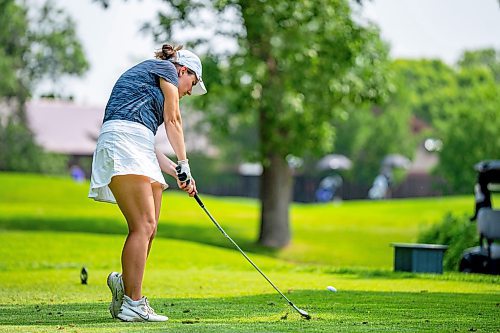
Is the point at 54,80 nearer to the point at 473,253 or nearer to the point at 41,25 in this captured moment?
the point at 41,25

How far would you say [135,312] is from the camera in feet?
29.7

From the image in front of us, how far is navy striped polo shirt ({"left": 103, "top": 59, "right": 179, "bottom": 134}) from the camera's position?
910cm

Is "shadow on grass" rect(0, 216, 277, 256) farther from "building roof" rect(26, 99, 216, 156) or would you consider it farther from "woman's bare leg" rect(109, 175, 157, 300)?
"building roof" rect(26, 99, 216, 156)

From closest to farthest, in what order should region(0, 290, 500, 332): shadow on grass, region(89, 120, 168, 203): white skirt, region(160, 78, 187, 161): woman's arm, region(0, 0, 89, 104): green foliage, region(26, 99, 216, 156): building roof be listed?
region(0, 290, 500, 332): shadow on grass
region(89, 120, 168, 203): white skirt
region(160, 78, 187, 161): woman's arm
region(0, 0, 89, 104): green foliage
region(26, 99, 216, 156): building roof

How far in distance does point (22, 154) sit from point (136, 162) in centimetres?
6122

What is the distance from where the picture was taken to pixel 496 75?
124 meters

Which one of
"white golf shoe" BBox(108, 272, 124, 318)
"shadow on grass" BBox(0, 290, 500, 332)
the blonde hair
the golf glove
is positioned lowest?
"shadow on grass" BBox(0, 290, 500, 332)

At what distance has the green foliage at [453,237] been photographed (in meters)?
22.9

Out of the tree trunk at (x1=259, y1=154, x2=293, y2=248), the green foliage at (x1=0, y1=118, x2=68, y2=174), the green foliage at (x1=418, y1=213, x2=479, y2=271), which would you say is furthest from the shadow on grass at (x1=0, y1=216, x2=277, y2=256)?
the green foliage at (x1=0, y1=118, x2=68, y2=174)

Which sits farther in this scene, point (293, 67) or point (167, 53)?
point (293, 67)

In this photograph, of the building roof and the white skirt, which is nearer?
the white skirt

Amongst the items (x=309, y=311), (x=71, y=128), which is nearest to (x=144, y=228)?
(x=309, y=311)

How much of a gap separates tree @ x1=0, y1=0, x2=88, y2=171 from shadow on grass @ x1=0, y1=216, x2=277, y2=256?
71.1 ft

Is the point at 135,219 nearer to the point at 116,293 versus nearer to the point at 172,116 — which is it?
the point at 116,293
